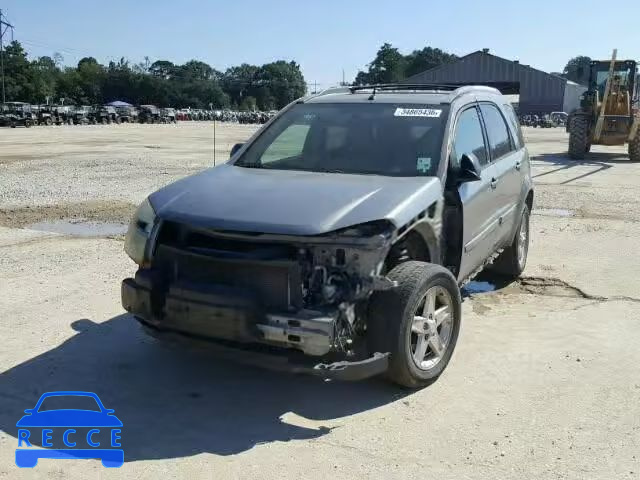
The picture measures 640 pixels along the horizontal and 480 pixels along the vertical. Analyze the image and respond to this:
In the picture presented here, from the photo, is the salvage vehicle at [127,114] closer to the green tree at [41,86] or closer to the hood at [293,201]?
the green tree at [41,86]

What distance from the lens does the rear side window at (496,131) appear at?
19.4 ft

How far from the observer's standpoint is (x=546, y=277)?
23.3ft

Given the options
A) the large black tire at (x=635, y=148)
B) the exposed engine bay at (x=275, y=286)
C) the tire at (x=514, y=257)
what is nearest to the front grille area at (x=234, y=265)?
the exposed engine bay at (x=275, y=286)

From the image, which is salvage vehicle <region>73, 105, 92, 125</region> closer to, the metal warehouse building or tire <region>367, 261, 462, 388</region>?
the metal warehouse building

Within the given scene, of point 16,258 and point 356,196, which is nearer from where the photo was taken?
point 356,196

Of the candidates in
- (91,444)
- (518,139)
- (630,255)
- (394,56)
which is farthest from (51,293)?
(394,56)

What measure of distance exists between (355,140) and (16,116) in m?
49.6

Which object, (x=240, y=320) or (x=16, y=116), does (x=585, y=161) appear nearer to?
(x=240, y=320)

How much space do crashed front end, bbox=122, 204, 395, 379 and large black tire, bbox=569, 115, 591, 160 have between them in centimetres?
1969

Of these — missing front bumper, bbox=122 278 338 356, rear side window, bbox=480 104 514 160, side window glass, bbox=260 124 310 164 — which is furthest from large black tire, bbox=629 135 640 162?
missing front bumper, bbox=122 278 338 356

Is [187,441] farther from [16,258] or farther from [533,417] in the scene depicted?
[16,258]

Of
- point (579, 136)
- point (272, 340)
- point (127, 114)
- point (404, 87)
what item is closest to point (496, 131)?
point (404, 87)

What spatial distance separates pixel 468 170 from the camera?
188 inches

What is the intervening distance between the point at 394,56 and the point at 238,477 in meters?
121
